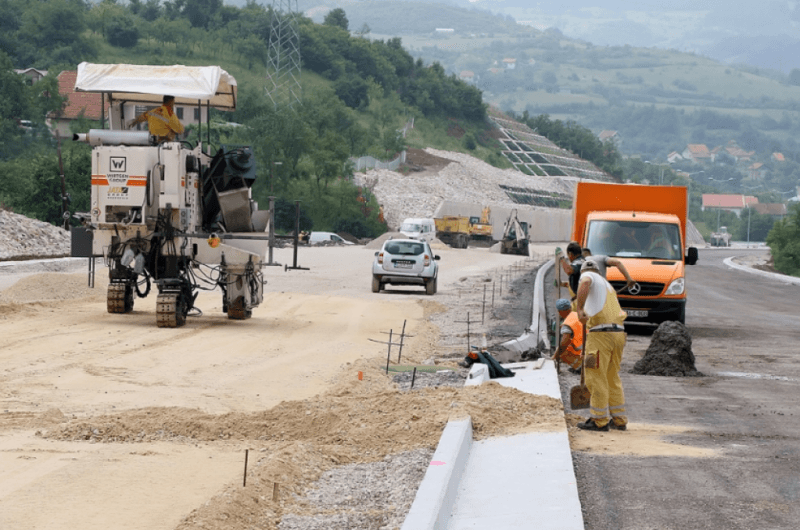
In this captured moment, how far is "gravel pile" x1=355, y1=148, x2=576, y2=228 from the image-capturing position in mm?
108688

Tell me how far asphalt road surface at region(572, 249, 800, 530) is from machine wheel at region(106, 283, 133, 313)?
9.60 meters

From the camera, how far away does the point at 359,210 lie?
92.4 metres

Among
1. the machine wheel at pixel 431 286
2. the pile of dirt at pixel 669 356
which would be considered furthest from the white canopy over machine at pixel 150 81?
the machine wheel at pixel 431 286

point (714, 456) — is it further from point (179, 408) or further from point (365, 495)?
point (179, 408)

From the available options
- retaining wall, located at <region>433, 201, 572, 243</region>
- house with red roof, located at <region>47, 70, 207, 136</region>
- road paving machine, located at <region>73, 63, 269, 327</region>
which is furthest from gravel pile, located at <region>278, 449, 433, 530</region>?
retaining wall, located at <region>433, 201, 572, 243</region>

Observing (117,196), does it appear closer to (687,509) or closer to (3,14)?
(687,509)

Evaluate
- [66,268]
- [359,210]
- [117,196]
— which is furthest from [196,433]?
[359,210]

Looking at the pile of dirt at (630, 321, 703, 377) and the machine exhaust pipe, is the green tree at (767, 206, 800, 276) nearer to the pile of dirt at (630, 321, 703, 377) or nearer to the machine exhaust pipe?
the pile of dirt at (630, 321, 703, 377)

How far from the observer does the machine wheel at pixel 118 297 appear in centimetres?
2150

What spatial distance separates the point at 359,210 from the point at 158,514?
85.4m

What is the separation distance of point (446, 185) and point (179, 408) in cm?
11726

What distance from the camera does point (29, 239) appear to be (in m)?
39.9

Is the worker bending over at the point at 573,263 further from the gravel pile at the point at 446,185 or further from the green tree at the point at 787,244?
the gravel pile at the point at 446,185

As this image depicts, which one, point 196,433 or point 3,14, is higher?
point 3,14
